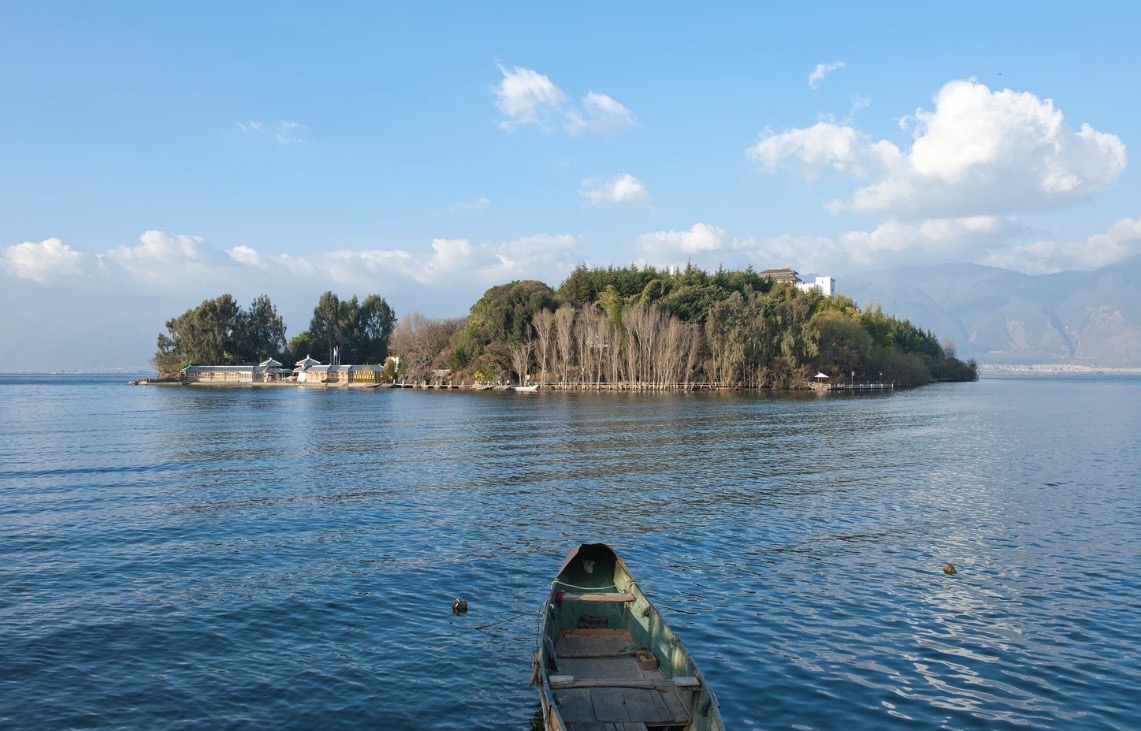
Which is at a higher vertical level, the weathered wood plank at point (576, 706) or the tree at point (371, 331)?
the tree at point (371, 331)

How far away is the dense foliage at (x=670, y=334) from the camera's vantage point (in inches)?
4648

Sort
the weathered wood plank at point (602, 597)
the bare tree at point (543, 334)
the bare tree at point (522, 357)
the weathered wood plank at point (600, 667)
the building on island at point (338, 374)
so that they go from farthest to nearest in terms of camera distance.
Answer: the building on island at point (338, 374) → the bare tree at point (522, 357) → the bare tree at point (543, 334) → the weathered wood plank at point (602, 597) → the weathered wood plank at point (600, 667)

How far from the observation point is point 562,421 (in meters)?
63.8

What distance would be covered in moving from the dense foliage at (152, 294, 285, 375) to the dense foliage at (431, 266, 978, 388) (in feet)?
199

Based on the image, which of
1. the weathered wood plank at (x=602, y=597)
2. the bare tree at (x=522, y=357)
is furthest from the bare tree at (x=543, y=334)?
the weathered wood plank at (x=602, y=597)

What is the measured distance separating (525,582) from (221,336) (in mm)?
170869

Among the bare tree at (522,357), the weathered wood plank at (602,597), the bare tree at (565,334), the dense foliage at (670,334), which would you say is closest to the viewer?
the weathered wood plank at (602,597)

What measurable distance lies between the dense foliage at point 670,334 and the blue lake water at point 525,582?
253 ft

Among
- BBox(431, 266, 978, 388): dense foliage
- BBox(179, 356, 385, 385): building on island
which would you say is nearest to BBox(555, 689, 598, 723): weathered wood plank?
BBox(431, 266, 978, 388): dense foliage

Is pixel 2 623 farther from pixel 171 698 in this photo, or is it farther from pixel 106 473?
pixel 106 473

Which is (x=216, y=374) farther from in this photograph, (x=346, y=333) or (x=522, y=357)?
(x=522, y=357)

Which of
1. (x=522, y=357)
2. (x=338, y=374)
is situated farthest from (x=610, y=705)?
(x=338, y=374)

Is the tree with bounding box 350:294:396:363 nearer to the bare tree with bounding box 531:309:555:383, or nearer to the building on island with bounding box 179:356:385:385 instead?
the building on island with bounding box 179:356:385:385

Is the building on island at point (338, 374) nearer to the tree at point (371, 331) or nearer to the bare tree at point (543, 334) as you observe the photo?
the tree at point (371, 331)
